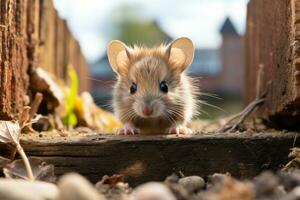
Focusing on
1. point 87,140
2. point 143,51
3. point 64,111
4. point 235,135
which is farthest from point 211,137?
point 64,111

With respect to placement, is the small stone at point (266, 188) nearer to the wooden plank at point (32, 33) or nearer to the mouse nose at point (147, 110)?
the mouse nose at point (147, 110)

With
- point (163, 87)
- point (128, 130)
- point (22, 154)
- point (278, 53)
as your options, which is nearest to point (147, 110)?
point (128, 130)

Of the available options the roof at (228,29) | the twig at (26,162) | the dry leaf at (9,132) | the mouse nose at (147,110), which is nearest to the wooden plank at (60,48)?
the mouse nose at (147,110)

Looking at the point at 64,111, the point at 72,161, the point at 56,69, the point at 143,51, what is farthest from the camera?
the point at 56,69

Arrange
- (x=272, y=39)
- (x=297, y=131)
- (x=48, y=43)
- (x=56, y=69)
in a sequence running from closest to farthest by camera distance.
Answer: (x=297, y=131) < (x=272, y=39) < (x=48, y=43) < (x=56, y=69)

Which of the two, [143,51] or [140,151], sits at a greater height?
[143,51]

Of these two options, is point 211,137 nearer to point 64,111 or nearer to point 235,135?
point 235,135

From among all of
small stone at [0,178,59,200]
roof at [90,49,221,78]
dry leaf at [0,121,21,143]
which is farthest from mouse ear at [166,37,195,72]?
roof at [90,49,221,78]
